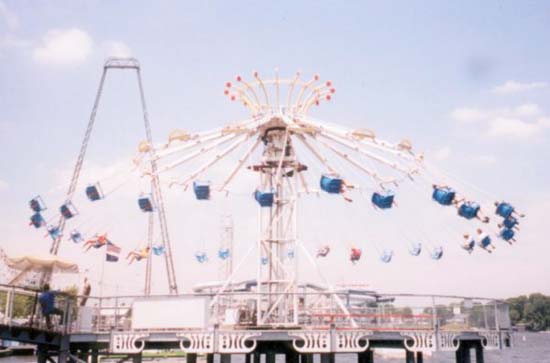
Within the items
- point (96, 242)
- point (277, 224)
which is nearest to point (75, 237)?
point (96, 242)

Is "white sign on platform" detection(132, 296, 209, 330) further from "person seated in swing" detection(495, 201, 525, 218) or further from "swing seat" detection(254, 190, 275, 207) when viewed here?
"person seated in swing" detection(495, 201, 525, 218)

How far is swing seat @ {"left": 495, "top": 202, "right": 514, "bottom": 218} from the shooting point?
2319cm

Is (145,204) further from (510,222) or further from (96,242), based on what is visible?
(510,222)

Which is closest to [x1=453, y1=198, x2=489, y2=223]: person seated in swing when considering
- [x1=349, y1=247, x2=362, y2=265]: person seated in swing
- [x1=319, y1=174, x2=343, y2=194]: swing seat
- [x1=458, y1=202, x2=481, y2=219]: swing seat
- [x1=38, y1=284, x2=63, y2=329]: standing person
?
[x1=458, y1=202, x2=481, y2=219]: swing seat

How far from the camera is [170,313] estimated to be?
20344 millimetres

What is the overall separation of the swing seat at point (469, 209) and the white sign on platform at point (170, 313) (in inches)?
428

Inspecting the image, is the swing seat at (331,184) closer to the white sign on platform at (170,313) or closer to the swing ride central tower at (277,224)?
the swing ride central tower at (277,224)

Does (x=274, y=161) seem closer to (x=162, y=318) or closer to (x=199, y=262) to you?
(x=162, y=318)

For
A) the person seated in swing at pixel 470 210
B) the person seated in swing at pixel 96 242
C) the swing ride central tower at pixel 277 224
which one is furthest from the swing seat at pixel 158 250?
the person seated in swing at pixel 470 210

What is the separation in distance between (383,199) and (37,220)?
16854 millimetres

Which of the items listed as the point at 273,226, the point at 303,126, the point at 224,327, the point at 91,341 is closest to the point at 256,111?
the point at 303,126

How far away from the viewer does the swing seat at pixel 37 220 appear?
2836 cm

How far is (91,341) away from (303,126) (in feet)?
41.4

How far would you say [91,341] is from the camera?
21203 mm
